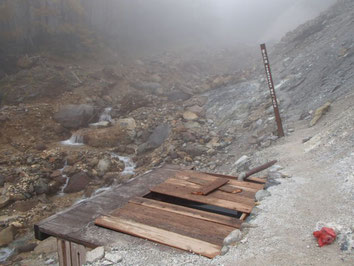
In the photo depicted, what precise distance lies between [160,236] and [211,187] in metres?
1.61

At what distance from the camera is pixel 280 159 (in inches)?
255

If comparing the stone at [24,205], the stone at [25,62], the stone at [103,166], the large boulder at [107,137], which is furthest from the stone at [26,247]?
the stone at [25,62]

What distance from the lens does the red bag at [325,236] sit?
9.95 ft

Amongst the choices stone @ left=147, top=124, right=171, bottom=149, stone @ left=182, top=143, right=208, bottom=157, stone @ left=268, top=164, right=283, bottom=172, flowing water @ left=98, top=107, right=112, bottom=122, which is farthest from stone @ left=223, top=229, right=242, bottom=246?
flowing water @ left=98, top=107, right=112, bottom=122

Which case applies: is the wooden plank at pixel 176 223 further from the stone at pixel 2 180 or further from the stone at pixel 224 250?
the stone at pixel 2 180

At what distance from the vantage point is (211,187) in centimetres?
496

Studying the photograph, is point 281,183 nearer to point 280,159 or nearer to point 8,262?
point 280,159

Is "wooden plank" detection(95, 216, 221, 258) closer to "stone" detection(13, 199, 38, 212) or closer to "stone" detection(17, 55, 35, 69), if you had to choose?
"stone" detection(13, 199, 38, 212)

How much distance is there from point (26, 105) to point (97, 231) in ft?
43.3

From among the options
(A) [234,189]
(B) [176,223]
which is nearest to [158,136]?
(A) [234,189]

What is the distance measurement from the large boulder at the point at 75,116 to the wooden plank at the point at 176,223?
10.8 m

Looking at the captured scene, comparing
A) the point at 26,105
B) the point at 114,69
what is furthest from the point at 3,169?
the point at 114,69

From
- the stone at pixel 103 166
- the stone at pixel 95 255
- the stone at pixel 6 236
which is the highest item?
the stone at pixel 103 166

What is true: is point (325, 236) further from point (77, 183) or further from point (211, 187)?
point (77, 183)
